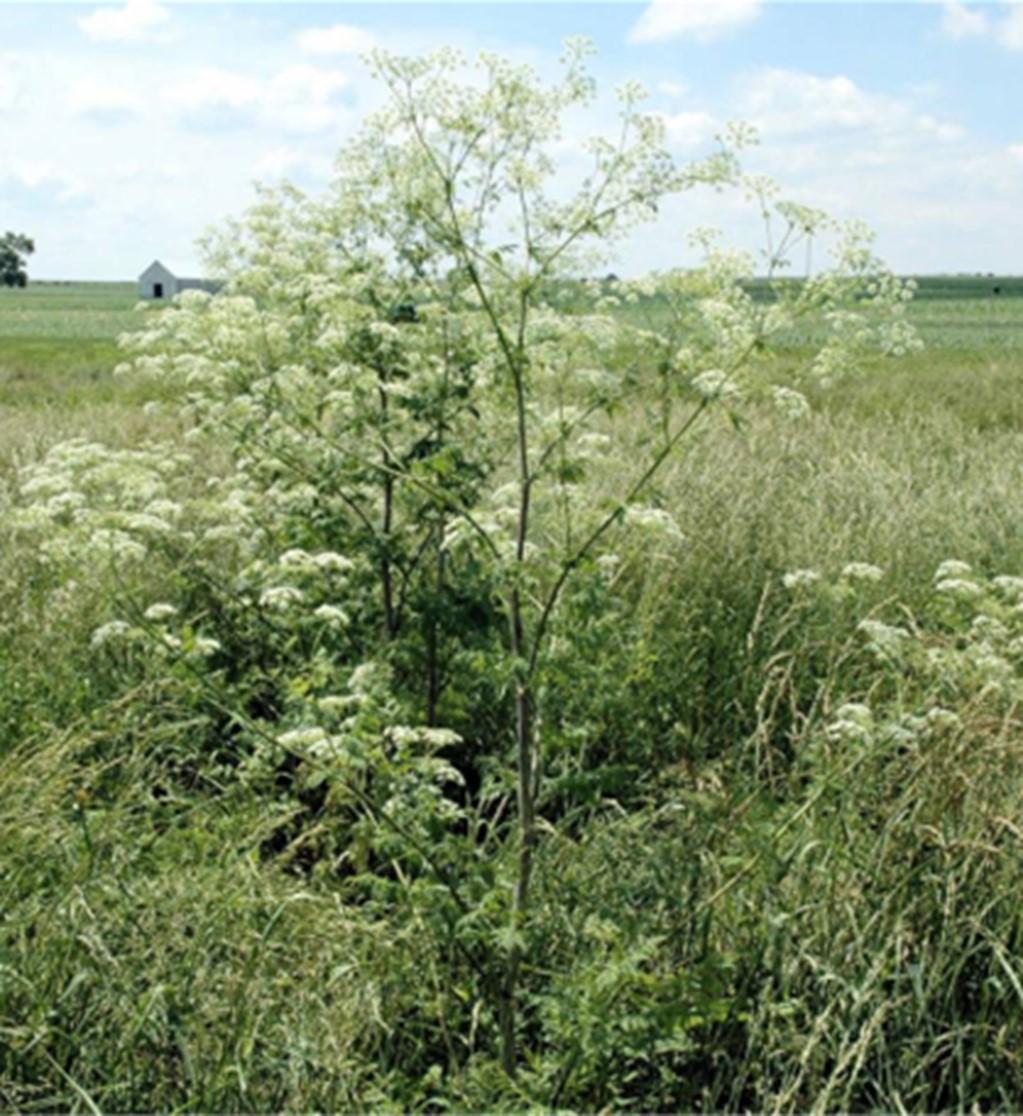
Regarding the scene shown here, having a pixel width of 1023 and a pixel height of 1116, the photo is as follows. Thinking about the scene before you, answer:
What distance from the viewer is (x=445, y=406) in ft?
15.1

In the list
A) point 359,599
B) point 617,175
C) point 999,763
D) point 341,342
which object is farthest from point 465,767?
point 617,175

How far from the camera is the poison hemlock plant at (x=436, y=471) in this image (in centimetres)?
334

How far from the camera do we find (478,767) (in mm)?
5023

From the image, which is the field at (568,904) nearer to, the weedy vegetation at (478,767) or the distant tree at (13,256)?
the weedy vegetation at (478,767)

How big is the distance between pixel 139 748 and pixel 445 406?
1.56 m

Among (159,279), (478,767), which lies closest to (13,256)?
(159,279)

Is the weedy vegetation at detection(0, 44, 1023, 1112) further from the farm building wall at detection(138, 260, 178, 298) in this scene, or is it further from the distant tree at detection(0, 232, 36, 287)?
the distant tree at detection(0, 232, 36, 287)

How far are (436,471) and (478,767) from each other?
1479mm

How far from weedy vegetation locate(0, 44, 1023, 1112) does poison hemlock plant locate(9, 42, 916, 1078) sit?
0.02 metres

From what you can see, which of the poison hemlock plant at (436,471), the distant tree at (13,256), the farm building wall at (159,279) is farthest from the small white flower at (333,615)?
the distant tree at (13,256)

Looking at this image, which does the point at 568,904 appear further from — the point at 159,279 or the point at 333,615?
the point at 159,279

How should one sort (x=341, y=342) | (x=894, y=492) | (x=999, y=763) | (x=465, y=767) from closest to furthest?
(x=999, y=763), (x=341, y=342), (x=465, y=767), (x=894, y=492)

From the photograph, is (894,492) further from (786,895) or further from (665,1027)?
(665,1027)

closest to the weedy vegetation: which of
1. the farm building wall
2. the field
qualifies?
the field
